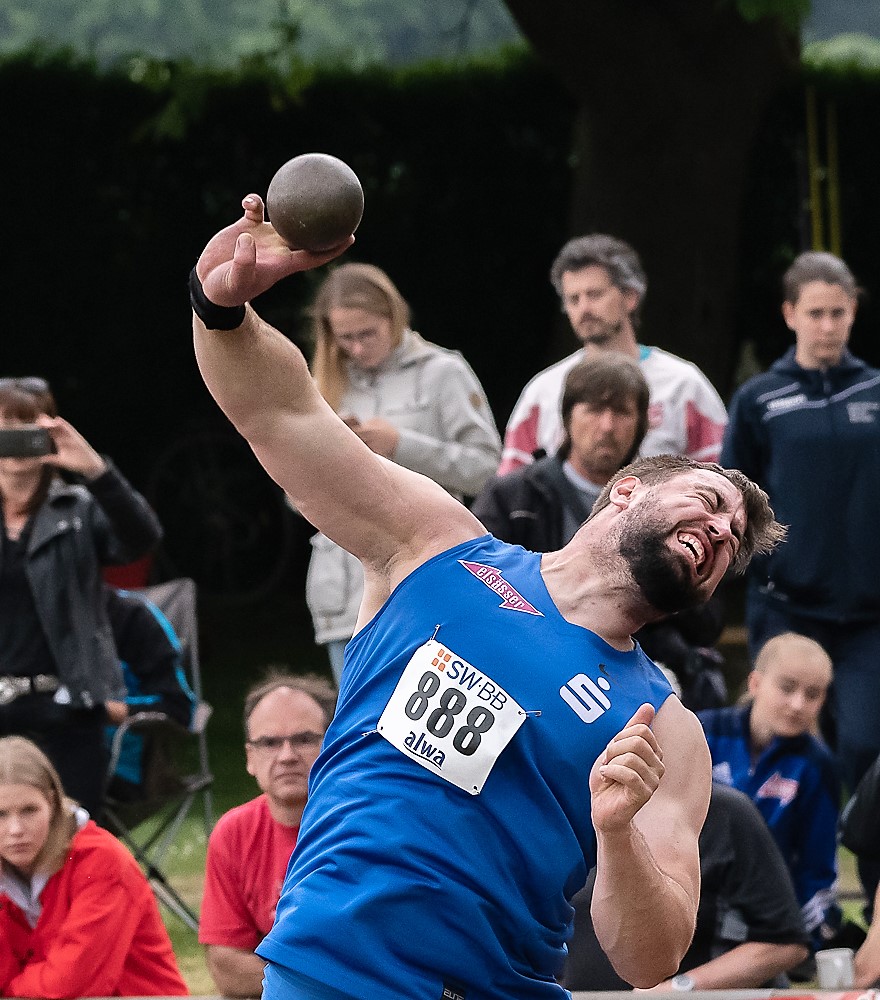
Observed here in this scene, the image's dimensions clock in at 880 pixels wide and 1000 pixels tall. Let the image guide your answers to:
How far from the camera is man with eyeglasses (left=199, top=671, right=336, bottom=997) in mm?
4645

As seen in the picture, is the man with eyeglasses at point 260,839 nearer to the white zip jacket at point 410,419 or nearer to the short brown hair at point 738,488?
the white zip jacket at point 410,419

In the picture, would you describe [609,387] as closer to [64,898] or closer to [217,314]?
[64,898]

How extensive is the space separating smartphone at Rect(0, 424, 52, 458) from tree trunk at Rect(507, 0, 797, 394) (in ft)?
16.7

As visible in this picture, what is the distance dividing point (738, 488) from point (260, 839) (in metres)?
2.07

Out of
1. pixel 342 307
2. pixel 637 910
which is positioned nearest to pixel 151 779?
pixel 342 307

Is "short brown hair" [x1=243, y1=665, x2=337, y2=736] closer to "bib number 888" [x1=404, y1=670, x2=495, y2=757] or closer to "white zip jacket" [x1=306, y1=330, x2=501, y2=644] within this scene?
"white zip jacket" [x1=306, y1=330, x2=501, y2=644]

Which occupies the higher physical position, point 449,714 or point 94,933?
point 449,714

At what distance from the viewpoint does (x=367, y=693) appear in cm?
292

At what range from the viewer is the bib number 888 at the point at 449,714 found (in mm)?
2785

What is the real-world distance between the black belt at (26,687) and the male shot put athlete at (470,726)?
276 centimetres

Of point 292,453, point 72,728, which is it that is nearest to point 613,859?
point 292,453

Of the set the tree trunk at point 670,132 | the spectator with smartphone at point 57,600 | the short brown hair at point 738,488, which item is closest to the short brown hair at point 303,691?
the spectator with smartphone at point 57,600

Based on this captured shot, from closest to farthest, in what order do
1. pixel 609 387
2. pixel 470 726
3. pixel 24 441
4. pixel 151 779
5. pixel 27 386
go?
1. pixel 470 726
2. pixel 609 387
3. pixel 24 441
4. pixel 27 386
5. pixel 151 779

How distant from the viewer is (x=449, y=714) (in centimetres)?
280
